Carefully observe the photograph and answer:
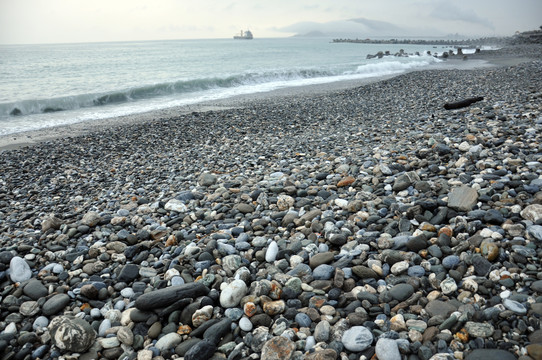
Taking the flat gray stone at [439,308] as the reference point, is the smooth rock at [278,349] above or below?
below

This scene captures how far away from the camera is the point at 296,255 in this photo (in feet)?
9.83

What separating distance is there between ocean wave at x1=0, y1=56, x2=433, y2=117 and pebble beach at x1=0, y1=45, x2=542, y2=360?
11.3m

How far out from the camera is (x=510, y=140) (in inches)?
187

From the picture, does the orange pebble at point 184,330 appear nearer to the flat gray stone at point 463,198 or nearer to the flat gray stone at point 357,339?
the flat gray stone at point 357,339

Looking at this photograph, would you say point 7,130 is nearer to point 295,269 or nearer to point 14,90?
point 14,90

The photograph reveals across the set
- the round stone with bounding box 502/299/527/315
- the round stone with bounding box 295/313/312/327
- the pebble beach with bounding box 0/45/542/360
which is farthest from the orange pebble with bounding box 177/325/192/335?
the round stone with bounding box 502/299/527/315

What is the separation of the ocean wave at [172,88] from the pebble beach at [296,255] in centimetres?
1128

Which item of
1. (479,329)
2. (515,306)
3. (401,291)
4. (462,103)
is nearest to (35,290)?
(401,291)

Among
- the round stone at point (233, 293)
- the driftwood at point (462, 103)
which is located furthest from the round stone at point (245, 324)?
the driftwood at point (462, 103)

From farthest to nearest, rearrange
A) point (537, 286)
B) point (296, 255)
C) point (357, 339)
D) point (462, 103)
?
point (462, 103), point (296, 255), point (537, 286), point (357, 339)

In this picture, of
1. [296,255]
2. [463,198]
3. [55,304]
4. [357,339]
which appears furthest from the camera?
[463,198]

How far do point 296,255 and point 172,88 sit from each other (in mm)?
19552

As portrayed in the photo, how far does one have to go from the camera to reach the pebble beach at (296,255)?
2.09 metres

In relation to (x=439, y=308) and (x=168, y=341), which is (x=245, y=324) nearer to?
(x=168, y=341)
